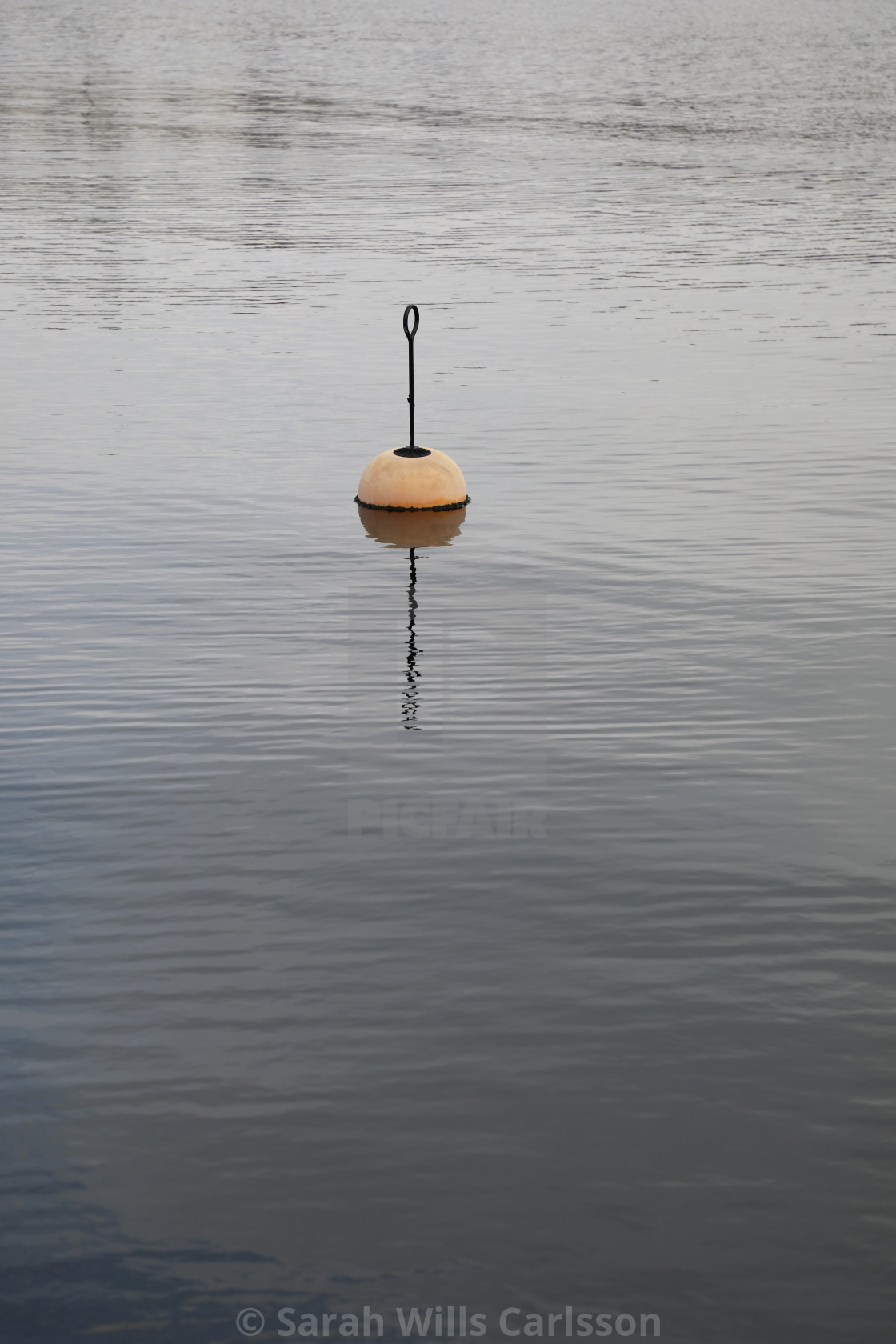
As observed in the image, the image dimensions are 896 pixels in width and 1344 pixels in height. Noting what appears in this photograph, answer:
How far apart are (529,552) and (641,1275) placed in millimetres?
9579

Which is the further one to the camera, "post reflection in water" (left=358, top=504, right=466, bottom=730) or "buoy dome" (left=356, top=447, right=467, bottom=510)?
"buoy dome" (left=356, top=447, right=467, bottom=510)

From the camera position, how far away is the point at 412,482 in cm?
1684

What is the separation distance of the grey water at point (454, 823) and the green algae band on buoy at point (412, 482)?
436 millimetres

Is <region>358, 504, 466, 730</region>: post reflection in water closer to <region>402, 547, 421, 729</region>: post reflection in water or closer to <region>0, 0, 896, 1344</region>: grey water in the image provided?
<region>402, 547, 421, 729</region>: post reflection in water

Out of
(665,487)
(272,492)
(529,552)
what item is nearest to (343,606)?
(529,552)

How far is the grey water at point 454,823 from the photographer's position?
6637 millimetres

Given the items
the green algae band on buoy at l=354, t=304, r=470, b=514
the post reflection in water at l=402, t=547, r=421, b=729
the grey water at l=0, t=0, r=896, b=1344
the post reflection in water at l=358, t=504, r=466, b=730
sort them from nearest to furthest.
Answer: the grey water at l=0, t=0, r=896, b=1344, the post reflection in water at l=402, t=547, r=421, b=729, the post reflection in water at l=358, t=504, r=466, b=730, the green algae band on buoy at l=354, t=304, r=470, b=514

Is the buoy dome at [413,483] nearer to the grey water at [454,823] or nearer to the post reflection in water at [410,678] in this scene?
the grey water at [454,823]

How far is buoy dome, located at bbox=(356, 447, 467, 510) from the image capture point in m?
16.9

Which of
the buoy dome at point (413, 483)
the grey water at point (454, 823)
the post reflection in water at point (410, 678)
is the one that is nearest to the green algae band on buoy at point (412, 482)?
the buoy dome at point (413, 483)

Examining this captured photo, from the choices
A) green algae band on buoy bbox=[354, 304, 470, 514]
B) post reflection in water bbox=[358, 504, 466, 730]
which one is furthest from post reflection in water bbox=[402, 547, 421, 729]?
green algae band on buoy bbox=[354, 304, 470, 514]

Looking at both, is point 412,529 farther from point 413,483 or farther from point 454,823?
point 454,823

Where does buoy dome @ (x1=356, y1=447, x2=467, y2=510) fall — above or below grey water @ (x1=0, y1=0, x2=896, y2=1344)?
above

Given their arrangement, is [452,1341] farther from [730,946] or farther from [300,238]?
[300,238]
